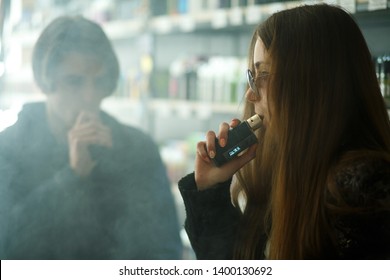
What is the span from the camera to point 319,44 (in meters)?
1.21

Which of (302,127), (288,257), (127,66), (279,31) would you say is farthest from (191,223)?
(127,66)

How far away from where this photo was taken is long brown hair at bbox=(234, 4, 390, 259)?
3.94 ft

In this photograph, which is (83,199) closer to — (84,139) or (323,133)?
(84,139)

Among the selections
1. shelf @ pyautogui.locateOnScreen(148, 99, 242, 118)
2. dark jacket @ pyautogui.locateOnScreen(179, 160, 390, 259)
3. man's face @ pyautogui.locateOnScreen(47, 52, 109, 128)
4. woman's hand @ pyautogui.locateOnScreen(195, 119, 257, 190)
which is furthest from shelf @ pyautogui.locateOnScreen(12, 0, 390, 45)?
dark jacket @ pyautogui.locateOnScreen(179, 160, 390, 259)

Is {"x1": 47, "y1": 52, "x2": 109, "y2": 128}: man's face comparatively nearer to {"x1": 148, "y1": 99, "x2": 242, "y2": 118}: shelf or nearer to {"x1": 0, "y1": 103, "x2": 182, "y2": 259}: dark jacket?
{"x1": 0, "y1": 103, "x2": 182, "y2": 259}: dark jacket

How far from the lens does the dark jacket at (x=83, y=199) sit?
1.81m

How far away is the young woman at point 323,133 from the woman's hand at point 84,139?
70 cm

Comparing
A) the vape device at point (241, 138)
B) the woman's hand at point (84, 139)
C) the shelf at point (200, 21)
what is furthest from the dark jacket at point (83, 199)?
the vape device at point (241, 138)

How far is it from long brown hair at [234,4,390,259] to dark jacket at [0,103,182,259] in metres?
0.66

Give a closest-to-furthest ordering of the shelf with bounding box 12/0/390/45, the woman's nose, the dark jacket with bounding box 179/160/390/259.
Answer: the dark jacket with bounding box 179/160/390/259 → the woman's nose → the shelf with bounding box 12/0/390/45

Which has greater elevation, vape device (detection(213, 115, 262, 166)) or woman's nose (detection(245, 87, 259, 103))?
woman's nose (detection(245, 87, 259, 103))

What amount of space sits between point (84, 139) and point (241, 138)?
679 mm
